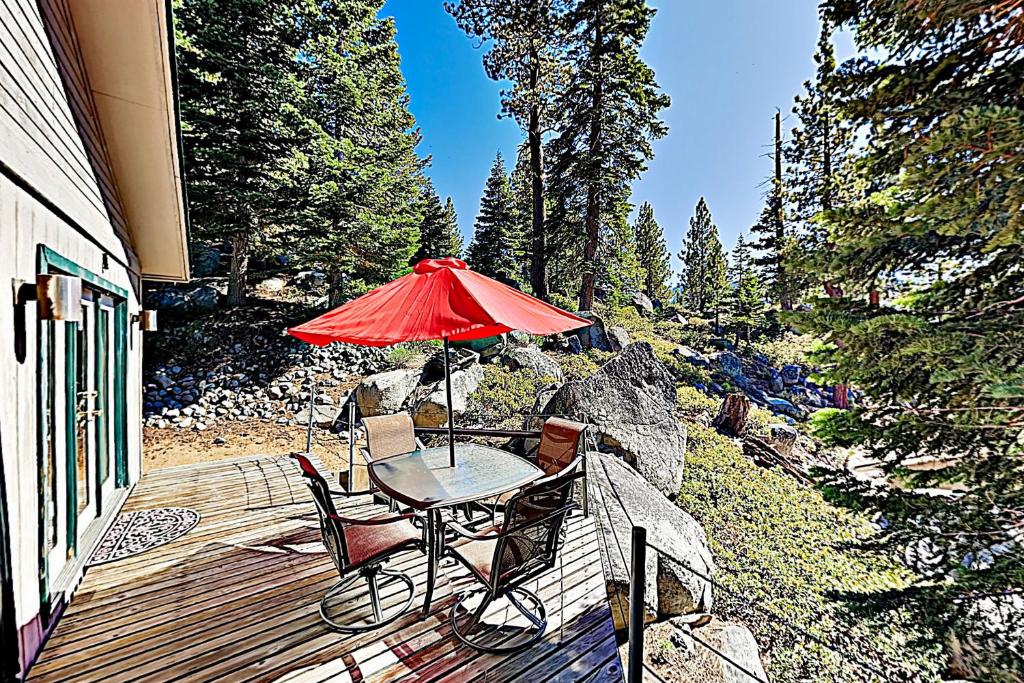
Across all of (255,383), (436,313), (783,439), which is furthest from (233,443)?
(783,439)

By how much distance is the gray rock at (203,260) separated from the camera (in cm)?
1598

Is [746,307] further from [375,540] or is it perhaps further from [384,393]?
[375,540]

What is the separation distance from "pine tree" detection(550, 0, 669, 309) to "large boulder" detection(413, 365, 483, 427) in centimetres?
764

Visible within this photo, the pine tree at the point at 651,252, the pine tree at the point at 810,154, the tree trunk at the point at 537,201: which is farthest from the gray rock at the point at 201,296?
the pine tree at the point at 651,252

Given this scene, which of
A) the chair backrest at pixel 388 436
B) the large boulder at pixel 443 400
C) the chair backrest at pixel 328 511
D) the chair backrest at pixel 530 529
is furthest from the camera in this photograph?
the large boulder at pixel 443 400

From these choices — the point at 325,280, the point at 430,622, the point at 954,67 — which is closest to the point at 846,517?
the point at 954,67

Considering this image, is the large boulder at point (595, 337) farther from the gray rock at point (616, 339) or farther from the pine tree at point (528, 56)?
the pine tree at point (528, 56)

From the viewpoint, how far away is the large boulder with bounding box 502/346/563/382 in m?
11.5

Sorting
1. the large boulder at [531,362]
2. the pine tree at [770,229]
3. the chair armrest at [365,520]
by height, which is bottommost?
the chair armrest at [365,520]

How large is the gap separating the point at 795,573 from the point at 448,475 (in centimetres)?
561

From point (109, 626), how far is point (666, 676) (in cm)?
425

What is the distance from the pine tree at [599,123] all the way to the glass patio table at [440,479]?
13.0 m

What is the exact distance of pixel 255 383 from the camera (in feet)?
39.8

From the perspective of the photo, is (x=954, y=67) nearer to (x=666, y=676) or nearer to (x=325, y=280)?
(x=666, y=676)
